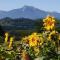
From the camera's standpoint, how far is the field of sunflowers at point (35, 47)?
9.34 feet

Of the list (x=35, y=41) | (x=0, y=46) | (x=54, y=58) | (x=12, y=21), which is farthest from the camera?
(x=12, y=21)

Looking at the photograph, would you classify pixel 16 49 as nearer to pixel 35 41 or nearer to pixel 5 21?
pixel 35 41

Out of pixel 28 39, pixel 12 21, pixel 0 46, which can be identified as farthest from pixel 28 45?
pixel 12 21

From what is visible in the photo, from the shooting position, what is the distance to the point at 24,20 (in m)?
15.3

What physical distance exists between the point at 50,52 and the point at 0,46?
47cm

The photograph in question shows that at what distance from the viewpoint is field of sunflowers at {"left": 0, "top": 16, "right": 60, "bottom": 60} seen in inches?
112

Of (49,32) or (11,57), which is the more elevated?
(49,32)

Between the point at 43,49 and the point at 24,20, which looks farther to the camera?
the point at 24,20

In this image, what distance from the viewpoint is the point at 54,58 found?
2725mm

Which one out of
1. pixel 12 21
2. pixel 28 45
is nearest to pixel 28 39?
pixel 28 45

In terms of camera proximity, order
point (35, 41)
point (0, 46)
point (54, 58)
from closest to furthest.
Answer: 1. point (54, 58)
2. point (35, 41)
3. point (0, 46)

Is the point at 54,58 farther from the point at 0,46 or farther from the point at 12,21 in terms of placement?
the point at 12,21

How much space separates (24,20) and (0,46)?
40.0 feet

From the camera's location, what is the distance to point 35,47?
Answer: 293cm
